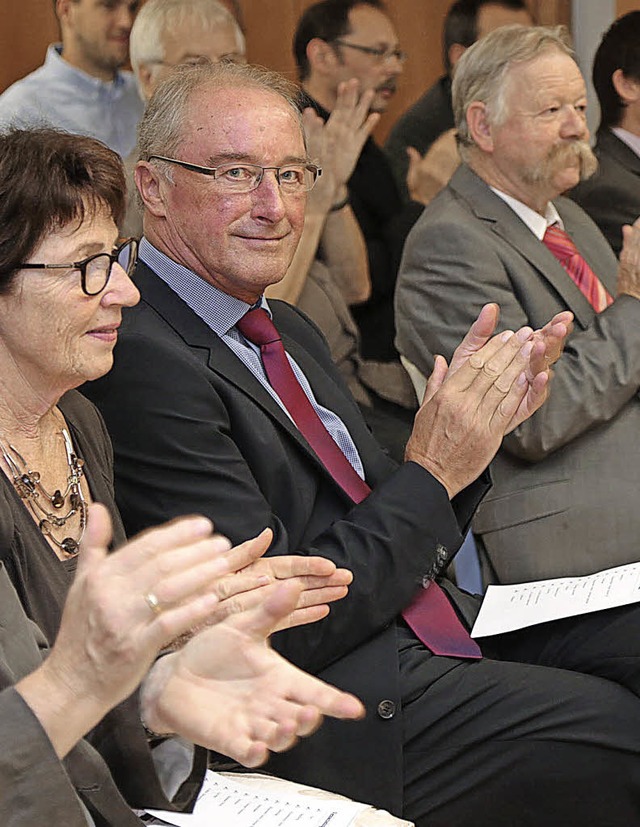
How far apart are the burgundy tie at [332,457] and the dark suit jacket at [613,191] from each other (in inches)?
69.6


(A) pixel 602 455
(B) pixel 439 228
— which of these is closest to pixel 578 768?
(A) pixel 602 455

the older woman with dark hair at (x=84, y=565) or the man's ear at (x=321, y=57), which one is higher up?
the older woman with dark hair at (x=84, y=565)

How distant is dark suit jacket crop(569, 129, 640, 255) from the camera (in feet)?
11.9

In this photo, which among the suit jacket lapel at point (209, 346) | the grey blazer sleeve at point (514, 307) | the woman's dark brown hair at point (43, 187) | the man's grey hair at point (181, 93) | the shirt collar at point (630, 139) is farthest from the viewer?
the shirt collar at point (630, 139)

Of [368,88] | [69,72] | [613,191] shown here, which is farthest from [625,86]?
[69,72]

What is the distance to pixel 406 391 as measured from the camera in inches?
136

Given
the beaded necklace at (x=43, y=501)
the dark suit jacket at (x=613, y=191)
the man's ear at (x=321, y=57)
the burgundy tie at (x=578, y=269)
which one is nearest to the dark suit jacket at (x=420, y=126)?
the man's ear at (x=321, y=57)

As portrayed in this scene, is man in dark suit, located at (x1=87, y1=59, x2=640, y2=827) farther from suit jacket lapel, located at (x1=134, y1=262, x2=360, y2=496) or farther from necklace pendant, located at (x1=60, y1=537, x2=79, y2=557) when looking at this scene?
necklace pendant, located at (x1=60, y1=537, x2=79, y2=557)

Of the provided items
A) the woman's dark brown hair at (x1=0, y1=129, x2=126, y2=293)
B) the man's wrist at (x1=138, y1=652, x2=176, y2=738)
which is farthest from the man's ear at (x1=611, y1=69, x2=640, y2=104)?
the man's wrist at (x1=138, y1=652, x2=176, y2=738)

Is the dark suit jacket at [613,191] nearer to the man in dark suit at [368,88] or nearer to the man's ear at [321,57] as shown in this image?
the man in dark suit at [368,88]

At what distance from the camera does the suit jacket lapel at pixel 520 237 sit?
276 cm

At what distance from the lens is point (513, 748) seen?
2002 millimetres

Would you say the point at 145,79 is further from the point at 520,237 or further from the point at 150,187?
the point at 150,187

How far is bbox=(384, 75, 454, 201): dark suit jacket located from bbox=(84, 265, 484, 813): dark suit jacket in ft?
7.65
